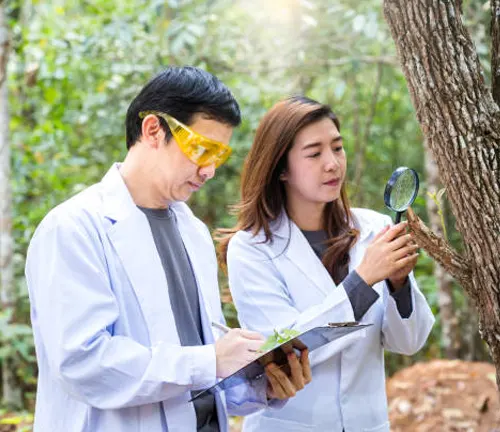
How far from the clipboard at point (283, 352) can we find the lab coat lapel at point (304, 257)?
531 millimetres

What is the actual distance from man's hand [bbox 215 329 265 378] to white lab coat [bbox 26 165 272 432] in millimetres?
32

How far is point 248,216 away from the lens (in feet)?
9.25

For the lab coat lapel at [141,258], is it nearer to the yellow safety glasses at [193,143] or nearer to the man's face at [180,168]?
the man's face at [180,168]

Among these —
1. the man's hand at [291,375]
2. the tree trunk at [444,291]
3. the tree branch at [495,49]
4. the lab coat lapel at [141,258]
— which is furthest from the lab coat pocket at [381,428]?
the tree trunk at [444,291]

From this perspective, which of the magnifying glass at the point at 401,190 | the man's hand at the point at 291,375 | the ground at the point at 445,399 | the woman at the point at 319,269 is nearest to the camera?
the man's hand at the point at 291,375

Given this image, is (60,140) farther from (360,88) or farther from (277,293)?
(277,293)

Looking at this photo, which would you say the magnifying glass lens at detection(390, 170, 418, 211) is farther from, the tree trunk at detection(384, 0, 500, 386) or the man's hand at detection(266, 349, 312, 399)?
the man's hand at detection(266, 349, 312, 399)

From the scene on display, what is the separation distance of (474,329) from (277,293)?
4.79 meters

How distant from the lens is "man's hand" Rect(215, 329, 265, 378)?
6.38ft

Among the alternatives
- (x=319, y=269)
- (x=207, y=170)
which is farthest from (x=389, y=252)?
(x=207, y=170)

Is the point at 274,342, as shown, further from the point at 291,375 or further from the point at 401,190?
the point at 401,190

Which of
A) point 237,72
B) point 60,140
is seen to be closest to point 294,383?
point 237,72

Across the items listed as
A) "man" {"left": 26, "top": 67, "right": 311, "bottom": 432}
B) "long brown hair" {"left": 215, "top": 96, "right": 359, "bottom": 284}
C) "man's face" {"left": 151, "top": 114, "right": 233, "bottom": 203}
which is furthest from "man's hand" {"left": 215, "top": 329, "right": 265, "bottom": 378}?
"long brown hair" {"left": 215, "top": 96, "right": 359, "bottom": 284}

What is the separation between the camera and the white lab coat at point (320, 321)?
2.47 m
